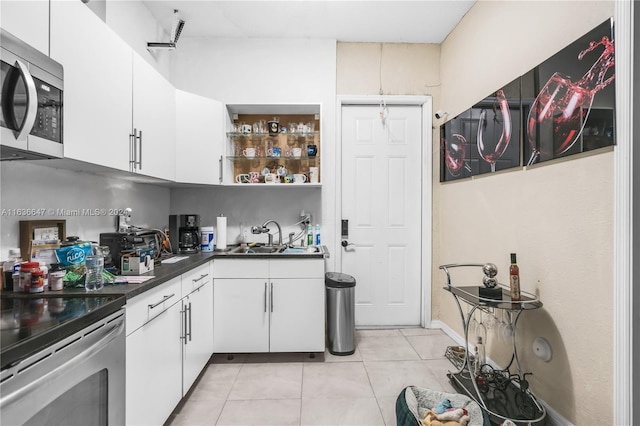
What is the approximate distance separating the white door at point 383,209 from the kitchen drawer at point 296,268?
79cm

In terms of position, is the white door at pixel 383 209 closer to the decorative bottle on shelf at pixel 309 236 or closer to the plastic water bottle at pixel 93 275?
the decorative bottle on shelf at pixel 309 236

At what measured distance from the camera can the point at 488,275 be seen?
2018 millimetres

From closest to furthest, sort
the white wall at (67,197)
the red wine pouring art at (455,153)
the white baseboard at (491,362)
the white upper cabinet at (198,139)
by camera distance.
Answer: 1. the white wall at (67,197)
2. the white baseboard at (491,362)
3. the white upper cabinet at (198,139)
4. the red wine pouring art at (455,153)

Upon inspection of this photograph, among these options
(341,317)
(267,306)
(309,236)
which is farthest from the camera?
(309,236)

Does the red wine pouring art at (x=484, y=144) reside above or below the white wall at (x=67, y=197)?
above

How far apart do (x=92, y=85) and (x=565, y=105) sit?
2.45 m

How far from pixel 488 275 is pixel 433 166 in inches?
64.8

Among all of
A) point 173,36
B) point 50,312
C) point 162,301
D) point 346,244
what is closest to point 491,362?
point 346,244

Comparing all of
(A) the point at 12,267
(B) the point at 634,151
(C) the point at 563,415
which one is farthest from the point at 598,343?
(A) the point at 12,267

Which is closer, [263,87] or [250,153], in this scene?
[250,153]

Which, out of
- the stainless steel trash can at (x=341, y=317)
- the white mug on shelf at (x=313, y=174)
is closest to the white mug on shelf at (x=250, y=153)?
the white mug on shelf at (x=313, y=174)

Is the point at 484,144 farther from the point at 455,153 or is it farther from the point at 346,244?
the point at 346,244

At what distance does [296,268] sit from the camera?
2641mm

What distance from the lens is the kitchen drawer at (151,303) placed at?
57.0 inches
